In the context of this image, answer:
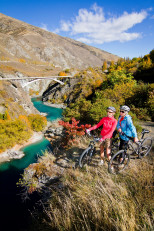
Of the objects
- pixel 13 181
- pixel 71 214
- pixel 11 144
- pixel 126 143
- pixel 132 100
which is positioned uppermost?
pixel 132 100

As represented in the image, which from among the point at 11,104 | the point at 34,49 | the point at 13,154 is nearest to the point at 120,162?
the point at 13,154

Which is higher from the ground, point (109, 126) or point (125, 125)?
point (125, 125)

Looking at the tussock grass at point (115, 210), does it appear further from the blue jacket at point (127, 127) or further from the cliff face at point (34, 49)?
the cliff face at point (34, 49)

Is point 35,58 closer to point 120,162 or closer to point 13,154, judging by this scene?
point 13,154

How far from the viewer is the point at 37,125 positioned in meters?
25.3

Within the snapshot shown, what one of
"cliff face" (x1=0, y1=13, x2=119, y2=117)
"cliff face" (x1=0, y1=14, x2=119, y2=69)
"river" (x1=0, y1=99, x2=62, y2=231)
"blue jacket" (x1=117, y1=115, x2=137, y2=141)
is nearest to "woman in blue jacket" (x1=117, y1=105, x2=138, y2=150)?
"blue jacket" (x1=117, y1=115, x2=137, y2=141)

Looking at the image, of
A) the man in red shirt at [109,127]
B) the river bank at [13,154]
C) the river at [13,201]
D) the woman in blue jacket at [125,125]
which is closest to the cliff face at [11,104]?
the river bank at [13,154]

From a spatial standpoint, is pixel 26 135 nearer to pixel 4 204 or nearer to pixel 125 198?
pixel 4 204

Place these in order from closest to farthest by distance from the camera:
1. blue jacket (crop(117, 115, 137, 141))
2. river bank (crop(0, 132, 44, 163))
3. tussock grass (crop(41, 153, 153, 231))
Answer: tussock grass (crop(41, 153, 153, 231)), blue jacket (crop(117, 115, 137, 141)), river bank (crop(0, 132, 44, 163))

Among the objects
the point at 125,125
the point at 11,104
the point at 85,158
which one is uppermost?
the point at 125,125

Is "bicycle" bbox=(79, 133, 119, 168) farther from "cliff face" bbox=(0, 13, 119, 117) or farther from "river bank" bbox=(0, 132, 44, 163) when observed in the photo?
"cliff face" bbox=(0, 13, 119, 117)

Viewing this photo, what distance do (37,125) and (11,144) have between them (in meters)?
7.58

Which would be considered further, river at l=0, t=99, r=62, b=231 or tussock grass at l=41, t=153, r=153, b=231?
river at l=0, t=99, r=62, b=231

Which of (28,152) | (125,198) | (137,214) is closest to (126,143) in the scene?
(125,198)
